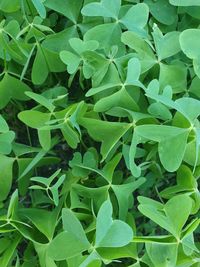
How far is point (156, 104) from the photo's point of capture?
34.5 inches

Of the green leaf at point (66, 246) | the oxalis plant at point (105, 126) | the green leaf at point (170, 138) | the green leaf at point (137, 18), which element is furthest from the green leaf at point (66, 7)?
the green leaf at point (66, 246)

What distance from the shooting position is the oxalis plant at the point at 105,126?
2.76 feet

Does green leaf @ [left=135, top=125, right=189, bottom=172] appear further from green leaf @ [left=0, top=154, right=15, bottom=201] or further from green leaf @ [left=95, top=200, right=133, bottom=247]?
green leaf @ [left=0, top=154, right=15, bottom=201]

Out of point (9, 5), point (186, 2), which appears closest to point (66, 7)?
point (9, 5)

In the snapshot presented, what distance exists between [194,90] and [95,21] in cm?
19

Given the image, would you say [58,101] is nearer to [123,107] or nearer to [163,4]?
[123,107]

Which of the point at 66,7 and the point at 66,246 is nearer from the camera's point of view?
the point at 66,246

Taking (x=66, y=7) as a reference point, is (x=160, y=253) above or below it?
below

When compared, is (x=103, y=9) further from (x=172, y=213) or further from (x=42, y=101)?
(x=172, y=213)

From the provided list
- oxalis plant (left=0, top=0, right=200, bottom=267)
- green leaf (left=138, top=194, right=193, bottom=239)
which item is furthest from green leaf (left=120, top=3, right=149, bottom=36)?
green leaf (left=138, top=194, right=193, bottom=239)

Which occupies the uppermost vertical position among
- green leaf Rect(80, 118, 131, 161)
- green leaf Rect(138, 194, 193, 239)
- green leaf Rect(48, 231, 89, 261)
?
green leaf Rect(80, 118, 131, 161)

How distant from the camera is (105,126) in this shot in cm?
89

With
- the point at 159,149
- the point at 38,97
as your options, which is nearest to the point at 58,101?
the point at 38,97

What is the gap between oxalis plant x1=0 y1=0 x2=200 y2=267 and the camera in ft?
2.76
